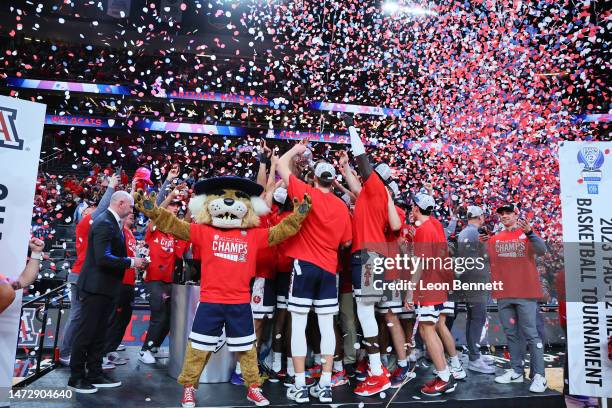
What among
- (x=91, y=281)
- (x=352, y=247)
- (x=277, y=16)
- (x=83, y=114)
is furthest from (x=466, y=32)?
(x=83, y=114)

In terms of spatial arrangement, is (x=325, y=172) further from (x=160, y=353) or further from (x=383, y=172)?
(x=160, y=353)

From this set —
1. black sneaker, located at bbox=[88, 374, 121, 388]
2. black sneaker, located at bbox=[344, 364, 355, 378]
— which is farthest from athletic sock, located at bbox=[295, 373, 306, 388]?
black sneaker, located at bbox=[88, 374, 121, 388]

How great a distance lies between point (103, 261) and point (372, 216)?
2.57 meters

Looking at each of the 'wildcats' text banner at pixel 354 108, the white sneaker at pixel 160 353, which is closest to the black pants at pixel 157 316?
the white sneaker at pixel 160 353

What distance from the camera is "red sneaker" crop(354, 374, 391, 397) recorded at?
14.6 ft

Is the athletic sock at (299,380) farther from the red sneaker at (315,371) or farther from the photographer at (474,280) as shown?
the photographer at (474,280)

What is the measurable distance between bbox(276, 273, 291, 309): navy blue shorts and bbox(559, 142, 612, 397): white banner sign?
2560 mm

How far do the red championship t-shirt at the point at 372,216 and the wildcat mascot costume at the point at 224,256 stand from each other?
2.51 ft

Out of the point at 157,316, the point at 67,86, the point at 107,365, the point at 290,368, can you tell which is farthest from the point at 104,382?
the point at 67,86

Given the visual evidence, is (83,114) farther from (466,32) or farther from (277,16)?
(466,32)

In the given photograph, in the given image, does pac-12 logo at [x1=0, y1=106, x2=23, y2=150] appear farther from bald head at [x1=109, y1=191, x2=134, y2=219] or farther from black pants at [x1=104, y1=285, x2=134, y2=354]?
black pants at [x1=104, y1=285, x2=134, y2=354]

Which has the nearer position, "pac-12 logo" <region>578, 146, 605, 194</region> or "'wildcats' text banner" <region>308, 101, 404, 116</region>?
"pac-12 logo" <region>578, 146, 605, 194</region>

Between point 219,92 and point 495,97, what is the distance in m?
10.5

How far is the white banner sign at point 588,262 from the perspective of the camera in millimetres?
3887
